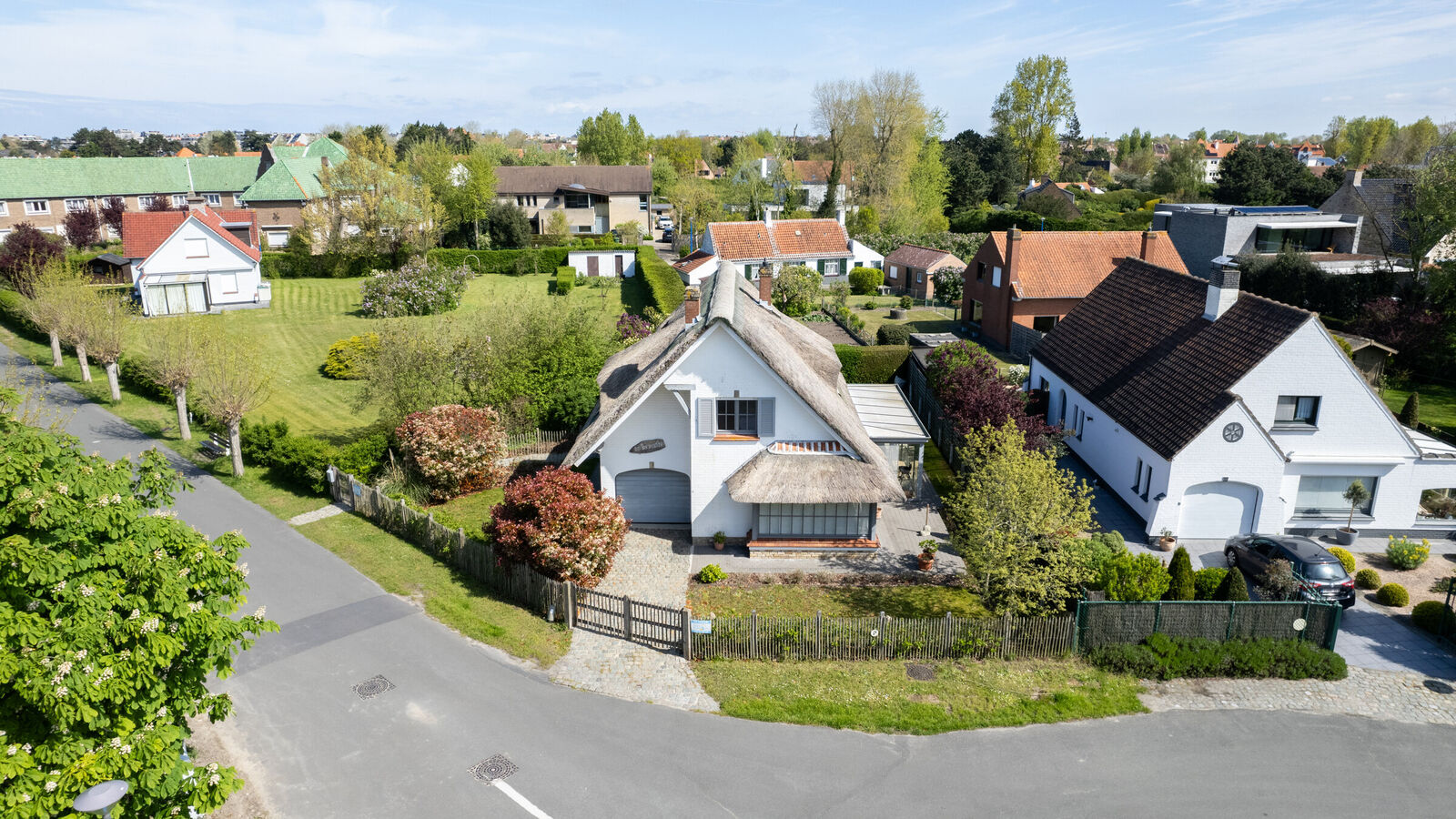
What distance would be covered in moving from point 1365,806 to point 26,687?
2218cm

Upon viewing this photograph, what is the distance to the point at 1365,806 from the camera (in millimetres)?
16719

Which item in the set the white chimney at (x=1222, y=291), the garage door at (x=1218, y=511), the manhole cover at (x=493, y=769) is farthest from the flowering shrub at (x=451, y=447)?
the white chimney at (x=1222, y=291)

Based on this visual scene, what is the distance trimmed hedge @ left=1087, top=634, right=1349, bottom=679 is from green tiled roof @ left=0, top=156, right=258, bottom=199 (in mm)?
100849

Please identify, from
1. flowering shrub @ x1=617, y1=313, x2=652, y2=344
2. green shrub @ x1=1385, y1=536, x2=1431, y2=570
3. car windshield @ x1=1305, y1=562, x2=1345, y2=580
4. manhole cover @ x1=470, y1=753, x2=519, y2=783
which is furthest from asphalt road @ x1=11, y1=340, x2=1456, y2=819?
flowering shrub @ x1=617, y1=313, x2=652, y2=344

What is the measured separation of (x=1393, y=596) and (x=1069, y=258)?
28.9 metres

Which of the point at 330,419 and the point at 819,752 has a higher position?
the point at 330,419

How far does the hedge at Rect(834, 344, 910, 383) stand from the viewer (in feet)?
136

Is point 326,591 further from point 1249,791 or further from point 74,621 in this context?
point 1249,791

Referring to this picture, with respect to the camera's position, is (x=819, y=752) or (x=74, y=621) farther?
(x=819, y=752)

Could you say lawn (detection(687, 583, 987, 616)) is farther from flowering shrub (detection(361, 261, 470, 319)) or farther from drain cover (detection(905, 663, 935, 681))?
flowering shrub (detection(361, 261, 470, 319))

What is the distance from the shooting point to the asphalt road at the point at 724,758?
16484 millimetres

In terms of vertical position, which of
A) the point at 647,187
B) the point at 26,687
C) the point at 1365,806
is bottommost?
the point at 1365,806

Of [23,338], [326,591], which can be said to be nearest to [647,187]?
[23,338]

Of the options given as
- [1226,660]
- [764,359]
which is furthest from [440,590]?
[1226,660]
